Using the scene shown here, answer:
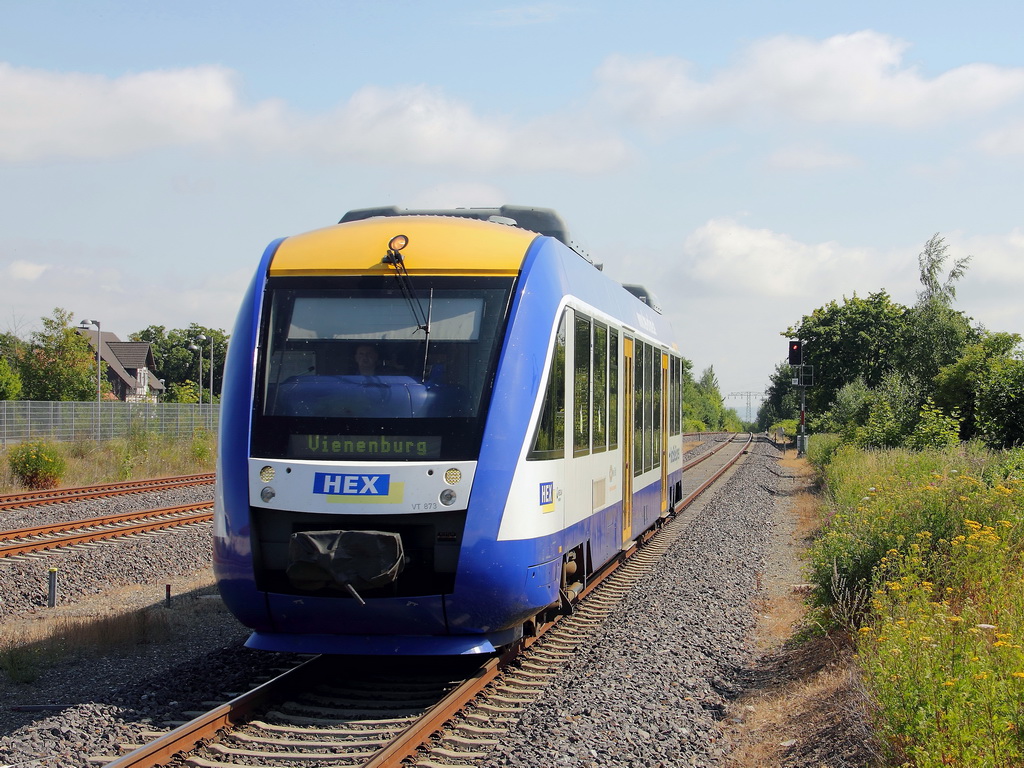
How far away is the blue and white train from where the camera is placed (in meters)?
6.83

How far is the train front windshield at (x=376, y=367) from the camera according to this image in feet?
23.0

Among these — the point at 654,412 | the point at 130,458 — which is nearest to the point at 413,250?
the point at 654,412

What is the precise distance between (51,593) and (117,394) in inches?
3103

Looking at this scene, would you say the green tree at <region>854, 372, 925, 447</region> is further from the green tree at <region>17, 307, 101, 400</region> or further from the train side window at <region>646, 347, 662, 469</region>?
the green tree at <region>17, 307, 101, 400</region>

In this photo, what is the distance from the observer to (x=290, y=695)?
6.82m

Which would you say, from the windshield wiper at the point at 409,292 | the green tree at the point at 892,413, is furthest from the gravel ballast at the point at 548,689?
the green tree at the point at 892,413

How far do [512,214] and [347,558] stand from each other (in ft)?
15.0

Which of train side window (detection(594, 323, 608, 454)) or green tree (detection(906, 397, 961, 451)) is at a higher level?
train side window (detection(594, 323, 608, 454))

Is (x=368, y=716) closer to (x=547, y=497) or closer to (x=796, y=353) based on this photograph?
(x=547, y=497)

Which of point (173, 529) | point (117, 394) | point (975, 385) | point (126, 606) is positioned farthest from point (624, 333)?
point (117, 394)

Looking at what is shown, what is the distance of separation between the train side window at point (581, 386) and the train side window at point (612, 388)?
980 mm

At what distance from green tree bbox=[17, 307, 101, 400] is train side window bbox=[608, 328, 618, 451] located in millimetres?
46768

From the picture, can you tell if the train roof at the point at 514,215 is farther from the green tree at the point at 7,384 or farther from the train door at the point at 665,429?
the green tree at the point at 7,384

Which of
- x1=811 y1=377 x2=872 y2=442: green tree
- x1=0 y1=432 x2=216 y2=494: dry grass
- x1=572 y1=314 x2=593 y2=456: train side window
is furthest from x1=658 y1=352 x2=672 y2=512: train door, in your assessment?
x1=811 y1=377 x2=872 y2=442: green tree
